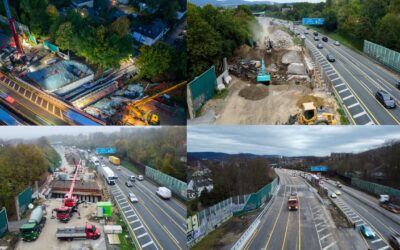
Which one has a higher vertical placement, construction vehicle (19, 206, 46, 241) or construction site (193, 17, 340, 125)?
construction site (193, 17, 340, 125)

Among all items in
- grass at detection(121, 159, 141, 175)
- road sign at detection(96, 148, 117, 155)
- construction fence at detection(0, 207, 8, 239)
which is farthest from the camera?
grass at detection(121, 159, 141, 175)

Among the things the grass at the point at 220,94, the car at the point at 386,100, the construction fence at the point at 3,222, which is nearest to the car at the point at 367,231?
the car at the point at 386,100

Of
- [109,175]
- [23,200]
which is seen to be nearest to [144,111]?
[109,175]

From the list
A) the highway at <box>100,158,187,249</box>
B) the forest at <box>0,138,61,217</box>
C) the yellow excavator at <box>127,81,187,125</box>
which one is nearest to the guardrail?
the highway at <box>100,158,187,249</box>

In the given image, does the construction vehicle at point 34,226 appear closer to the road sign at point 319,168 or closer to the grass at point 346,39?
the road sign at point 319,168

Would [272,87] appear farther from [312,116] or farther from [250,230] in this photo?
[250,230]

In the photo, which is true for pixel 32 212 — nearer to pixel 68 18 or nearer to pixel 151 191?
pixel 151 191

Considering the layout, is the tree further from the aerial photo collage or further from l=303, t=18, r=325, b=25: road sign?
l=303, t=18, r=325, b=25: road sign
